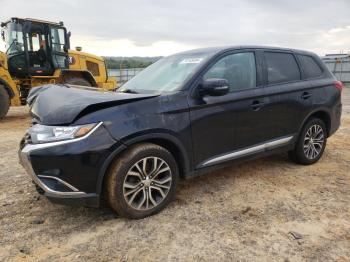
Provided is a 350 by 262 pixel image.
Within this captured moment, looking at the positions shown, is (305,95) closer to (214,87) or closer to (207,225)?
(214,87)

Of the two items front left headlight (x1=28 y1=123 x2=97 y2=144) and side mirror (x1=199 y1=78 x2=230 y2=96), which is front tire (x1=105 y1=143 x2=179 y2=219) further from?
side mirror (x1=199 y1=78 x2=230 y2=96)

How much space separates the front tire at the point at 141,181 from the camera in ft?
10.5

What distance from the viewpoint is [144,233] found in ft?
10.3

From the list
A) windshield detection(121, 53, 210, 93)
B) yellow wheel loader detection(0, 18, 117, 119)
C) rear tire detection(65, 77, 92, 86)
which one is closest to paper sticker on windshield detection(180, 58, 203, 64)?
windshield detection(121, 53, 210, 93)

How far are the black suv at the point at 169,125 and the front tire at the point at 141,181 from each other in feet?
0.03

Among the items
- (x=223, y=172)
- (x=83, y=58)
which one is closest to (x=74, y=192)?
(x=223, y=172)

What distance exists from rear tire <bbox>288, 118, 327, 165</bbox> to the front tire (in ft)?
7.30

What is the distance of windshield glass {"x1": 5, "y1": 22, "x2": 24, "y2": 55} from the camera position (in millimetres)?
10155

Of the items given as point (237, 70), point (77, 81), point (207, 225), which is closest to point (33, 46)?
point (77, 81)

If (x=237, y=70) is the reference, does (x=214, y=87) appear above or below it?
below

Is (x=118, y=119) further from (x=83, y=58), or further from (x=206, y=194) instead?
(x=83, y=58)

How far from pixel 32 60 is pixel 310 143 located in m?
8.79

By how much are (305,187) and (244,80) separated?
4.99 feet

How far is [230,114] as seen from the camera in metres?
3.94
